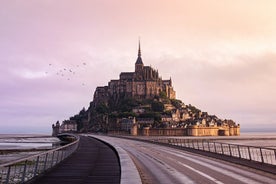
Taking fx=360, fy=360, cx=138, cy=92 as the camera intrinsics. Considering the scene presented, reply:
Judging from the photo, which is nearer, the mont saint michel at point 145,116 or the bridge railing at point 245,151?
the bridge railing at point 245,151

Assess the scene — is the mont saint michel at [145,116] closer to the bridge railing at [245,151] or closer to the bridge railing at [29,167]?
the bridge railing at [245,151]

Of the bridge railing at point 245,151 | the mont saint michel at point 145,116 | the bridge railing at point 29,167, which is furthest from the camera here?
the mont saint michel at point 145,116

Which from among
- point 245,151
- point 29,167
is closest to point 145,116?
point 245,151

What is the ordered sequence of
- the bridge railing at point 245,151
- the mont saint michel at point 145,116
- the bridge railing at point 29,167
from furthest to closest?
the mont saint michel at point 145,116, the bridge railing at point 245,151, the bridge railing at point 29,167

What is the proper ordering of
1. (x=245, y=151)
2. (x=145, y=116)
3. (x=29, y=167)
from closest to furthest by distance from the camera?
(x=29, y=167) < (x=245, y=151) < (x=145, y=116)

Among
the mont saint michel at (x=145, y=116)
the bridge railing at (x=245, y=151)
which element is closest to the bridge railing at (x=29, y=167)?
the bridge railing at (x=245, y=151)

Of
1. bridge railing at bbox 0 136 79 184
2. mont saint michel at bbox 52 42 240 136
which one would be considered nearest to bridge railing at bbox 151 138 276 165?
bridge railing at bbox 0 136 79 184

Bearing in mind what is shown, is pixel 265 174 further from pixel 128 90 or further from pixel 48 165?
pixel 128 90

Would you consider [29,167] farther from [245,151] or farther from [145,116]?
[145,116]

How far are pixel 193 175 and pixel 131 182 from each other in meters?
4.79

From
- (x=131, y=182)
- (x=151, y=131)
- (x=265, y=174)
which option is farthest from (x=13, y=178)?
(x=151, y=131)

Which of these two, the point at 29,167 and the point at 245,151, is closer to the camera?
the point at 29,167

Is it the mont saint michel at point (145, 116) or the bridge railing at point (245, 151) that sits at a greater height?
the mont saint michel at point (145, 116)

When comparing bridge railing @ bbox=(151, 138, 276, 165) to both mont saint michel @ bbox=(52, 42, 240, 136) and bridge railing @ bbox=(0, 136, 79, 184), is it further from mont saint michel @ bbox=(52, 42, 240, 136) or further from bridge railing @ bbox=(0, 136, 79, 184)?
mont saint michel @ bbox=(52, 42, 240, 136)
